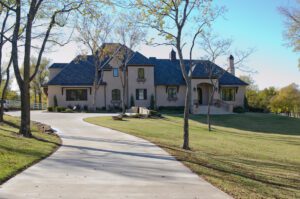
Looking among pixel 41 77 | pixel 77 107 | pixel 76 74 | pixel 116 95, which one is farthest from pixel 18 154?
pixel 41 77

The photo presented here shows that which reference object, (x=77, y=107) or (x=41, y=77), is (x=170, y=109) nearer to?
(x=77, y=107)

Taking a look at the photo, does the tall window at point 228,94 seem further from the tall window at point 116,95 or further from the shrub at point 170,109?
the tall window at point 116,95

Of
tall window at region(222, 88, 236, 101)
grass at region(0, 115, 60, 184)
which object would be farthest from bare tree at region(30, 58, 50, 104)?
grass at region(0, 115, 60, 184)

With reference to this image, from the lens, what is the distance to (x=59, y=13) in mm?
19000

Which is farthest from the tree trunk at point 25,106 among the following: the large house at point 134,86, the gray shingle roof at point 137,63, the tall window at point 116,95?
the tall window at point 116,95

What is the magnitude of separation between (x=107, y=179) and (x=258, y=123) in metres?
29.4

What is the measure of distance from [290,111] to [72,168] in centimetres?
7390

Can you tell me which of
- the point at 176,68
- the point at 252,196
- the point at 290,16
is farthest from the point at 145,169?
the point at 176,68

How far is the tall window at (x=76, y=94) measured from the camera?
46219mm

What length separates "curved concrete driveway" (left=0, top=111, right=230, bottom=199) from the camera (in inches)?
283

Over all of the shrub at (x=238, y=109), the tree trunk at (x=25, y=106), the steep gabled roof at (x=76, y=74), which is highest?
the steep gabled roof at (x=76, y=74)

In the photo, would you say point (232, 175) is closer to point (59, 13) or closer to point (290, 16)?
point (59, 13)

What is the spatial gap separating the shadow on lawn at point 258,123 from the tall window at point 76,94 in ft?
46.9

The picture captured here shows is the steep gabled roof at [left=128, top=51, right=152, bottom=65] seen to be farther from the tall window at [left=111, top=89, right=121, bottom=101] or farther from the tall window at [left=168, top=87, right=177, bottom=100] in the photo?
the tall window at [left=168, top=87, right=177, bottom=100]
